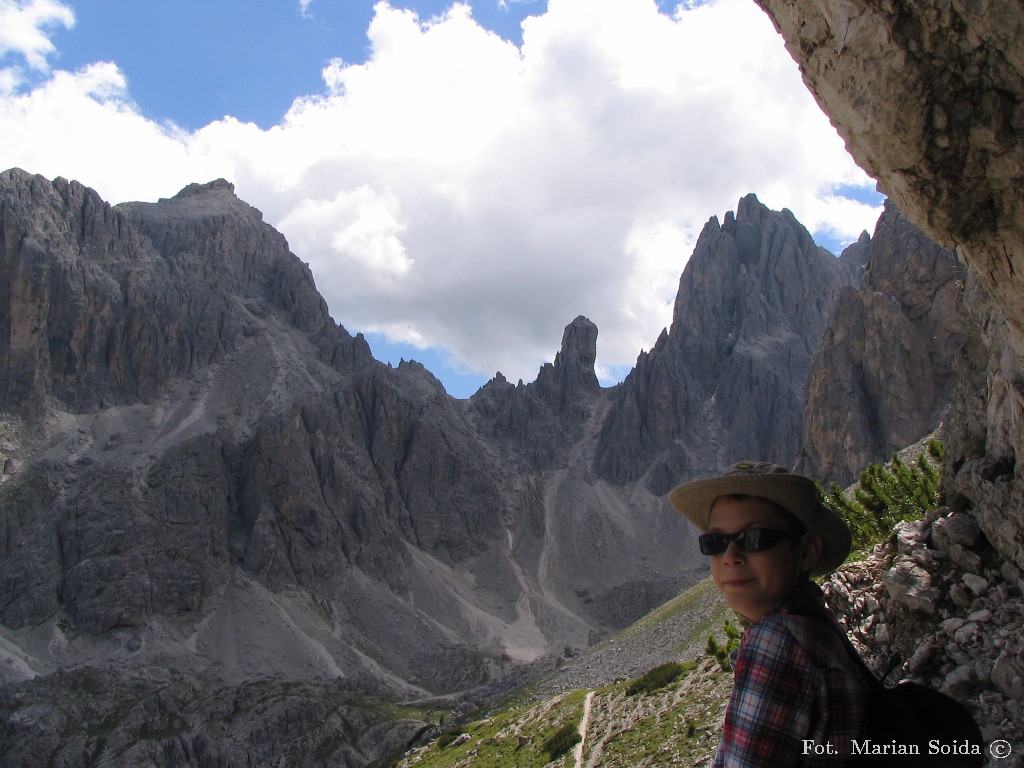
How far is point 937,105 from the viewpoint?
6.19m

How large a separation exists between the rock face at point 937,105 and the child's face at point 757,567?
163 inches

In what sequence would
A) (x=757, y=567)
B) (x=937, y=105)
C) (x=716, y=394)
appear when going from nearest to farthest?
(x=757, y=567) → (x=937, y=105) → (x=716, y=394)

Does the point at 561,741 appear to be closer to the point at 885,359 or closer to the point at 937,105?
the point at 937,105

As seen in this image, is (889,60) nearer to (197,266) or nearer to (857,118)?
(857,118)

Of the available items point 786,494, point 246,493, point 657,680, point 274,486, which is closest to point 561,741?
point 657,680

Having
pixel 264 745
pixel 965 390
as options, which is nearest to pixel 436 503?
pixel 264 745

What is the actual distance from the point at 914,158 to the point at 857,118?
25.0 inches

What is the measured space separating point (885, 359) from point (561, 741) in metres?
84.7

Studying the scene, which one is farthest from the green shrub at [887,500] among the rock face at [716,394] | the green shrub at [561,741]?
the rock face at [716,394]

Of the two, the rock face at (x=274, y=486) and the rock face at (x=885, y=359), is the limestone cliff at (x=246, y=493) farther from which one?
the rock face at (x=885, y=359)

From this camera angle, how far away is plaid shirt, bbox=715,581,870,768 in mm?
3455

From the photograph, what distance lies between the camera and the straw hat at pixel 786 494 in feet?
13.4

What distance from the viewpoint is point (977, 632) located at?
1028 centimetres

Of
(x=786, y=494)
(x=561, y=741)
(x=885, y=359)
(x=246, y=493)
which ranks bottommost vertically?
(x=561, y=741)
